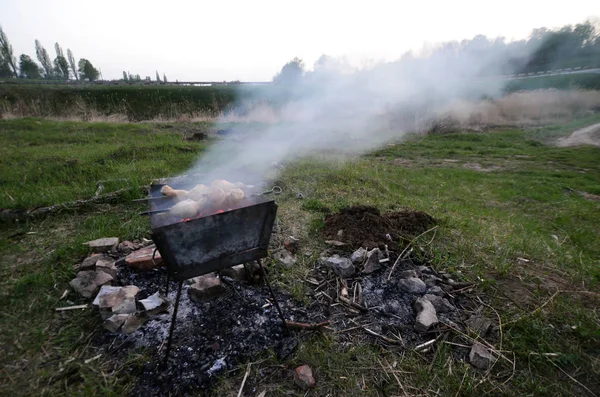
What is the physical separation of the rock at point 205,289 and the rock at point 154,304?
0.85 ft

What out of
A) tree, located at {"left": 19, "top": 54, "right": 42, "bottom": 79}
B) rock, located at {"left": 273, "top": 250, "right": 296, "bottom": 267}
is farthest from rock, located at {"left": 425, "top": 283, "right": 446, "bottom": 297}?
tree, located at {"left": 19, "top": 54, "right": 42, "bottom": 79}

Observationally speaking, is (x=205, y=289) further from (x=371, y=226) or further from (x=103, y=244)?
(x=371, y=226)

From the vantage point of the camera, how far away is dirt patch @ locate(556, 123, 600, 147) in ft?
37.4

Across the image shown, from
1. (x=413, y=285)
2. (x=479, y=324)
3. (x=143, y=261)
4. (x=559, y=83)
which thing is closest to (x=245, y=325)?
(x=143, y=261)

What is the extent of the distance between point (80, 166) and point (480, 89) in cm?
2196

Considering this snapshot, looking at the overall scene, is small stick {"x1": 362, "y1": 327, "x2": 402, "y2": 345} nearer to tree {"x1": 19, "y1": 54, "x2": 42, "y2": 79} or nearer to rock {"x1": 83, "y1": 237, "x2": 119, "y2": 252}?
rock {"x1": 83, "y1": 237, "x2": 119, "y2": 252}

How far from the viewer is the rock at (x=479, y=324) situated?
99.0 inches

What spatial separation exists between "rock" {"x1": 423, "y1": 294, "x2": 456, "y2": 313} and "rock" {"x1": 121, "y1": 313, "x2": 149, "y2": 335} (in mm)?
2735

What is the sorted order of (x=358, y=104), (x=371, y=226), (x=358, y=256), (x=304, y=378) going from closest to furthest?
(x=304, y=378) → (x=358, y=256) → (x=371, y=226) → (x=358, y=104)

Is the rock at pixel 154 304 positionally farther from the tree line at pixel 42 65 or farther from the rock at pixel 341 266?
the tree line at pixel 42 65

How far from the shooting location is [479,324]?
2572 mm

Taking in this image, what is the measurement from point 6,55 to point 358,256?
73388mm

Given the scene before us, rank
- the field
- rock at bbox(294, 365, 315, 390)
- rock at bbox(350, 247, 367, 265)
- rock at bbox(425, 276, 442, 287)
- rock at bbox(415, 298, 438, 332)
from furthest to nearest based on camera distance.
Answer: the field
rock at bbox(350, 247, 367, 265)
rock at bbox(425, 276, 442, 287)
rock at bbox(415, 298, 438, 332)
rock at bbox(294, 365, 315, 390)

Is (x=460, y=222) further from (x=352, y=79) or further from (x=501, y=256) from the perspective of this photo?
(x=352, y=79)
